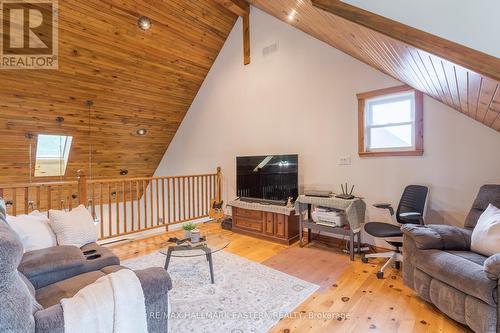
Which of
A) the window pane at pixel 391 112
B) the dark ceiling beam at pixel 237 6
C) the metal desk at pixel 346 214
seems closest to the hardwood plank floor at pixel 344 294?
the metal desk at pixel 346 214

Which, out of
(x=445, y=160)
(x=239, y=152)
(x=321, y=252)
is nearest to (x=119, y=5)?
(x=239, y=152)

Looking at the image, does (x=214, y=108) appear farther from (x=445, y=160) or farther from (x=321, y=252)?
(x=445, y=160)

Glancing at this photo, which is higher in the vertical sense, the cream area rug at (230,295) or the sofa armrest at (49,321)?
the sofa armrest at (49,321)

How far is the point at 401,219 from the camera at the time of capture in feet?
9.10

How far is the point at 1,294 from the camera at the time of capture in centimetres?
90

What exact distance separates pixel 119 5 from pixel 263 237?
165 inches

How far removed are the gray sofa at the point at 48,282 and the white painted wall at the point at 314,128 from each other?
304 cm

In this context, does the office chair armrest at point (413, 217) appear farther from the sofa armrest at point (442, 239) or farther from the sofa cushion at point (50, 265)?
the sofa cushion at point (50, 265)

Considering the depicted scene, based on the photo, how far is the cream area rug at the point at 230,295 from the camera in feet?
6.48

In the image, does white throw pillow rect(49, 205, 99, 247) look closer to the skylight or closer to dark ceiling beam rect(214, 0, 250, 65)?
the skylight

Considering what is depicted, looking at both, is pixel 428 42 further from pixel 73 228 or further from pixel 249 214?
pixel 249 214

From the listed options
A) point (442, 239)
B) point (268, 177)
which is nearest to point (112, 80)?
point (268, 177)

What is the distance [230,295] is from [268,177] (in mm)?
2203

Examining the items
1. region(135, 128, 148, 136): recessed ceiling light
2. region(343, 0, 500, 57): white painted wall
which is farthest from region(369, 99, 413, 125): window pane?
region(135, 128, 148, 136): recessed ceiling light
